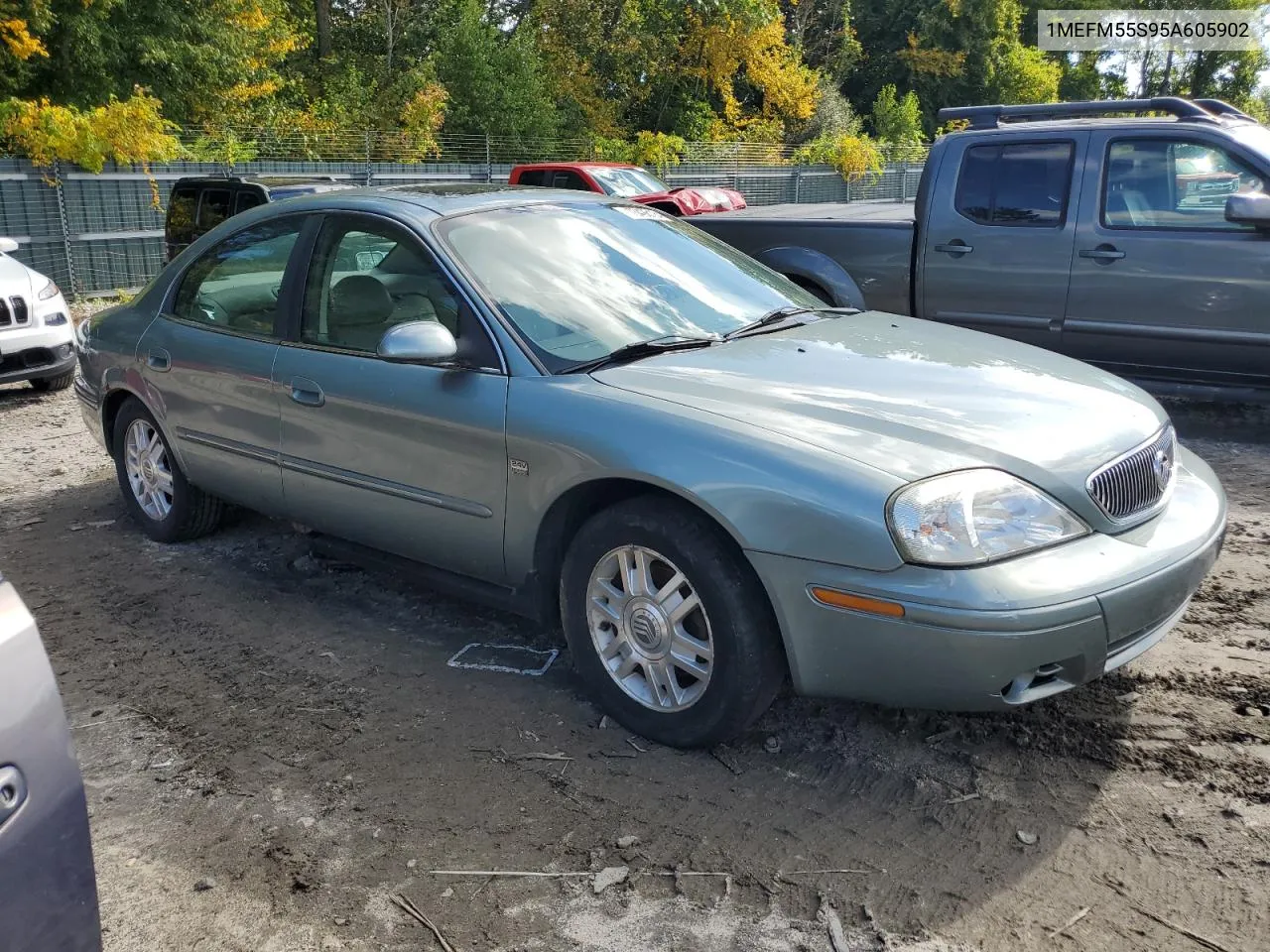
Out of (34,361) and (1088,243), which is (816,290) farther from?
(34,361)

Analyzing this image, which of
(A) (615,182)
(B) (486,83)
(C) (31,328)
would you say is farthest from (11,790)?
(B) (486,83)

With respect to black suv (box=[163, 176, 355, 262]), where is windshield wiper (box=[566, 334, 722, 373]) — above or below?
below

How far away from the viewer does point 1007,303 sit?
23.3ft

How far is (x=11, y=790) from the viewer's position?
66.9 inches

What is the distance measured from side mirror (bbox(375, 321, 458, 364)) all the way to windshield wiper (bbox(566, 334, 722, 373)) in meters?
0.40

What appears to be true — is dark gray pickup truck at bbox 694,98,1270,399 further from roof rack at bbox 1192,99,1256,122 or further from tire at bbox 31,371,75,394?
tire at bbox 31,371,75,394

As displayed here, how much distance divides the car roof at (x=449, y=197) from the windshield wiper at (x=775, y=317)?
0.88 m

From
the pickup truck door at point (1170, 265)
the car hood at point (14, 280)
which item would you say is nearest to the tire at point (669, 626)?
the pickup truck door at point (1170, 265)

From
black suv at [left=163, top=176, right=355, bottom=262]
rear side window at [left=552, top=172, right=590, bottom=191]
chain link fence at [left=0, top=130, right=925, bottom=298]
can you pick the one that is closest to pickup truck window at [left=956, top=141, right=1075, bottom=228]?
black suv at [left=163, top=176, right=355, bottom=262]

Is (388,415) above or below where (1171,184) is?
Answer: below

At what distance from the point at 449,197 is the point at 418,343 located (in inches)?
38.4

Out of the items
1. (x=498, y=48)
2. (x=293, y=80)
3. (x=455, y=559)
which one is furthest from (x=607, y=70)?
(x=455, y=559)

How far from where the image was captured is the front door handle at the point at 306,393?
4.20 meters

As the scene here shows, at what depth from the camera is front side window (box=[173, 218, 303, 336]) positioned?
4.54 metres
